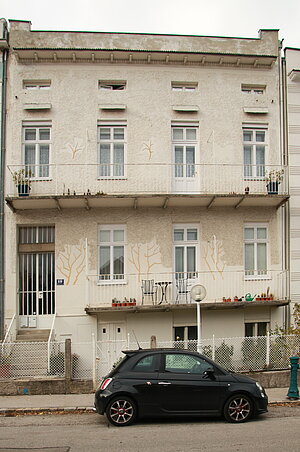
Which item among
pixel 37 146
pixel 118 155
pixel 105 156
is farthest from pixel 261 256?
pixel 37 146

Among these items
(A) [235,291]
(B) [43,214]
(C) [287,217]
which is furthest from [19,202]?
(C) [287,217]

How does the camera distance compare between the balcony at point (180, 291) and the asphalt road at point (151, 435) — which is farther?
the balcony at point (180, 291)

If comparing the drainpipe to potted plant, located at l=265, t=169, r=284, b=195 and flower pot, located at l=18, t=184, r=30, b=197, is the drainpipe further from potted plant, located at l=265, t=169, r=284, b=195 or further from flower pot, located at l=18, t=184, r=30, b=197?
potted plant, located at l=265, t=169, r=284, b=195

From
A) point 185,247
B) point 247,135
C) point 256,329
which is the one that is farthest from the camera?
point 247,135

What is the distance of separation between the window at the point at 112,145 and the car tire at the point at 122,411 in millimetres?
8882

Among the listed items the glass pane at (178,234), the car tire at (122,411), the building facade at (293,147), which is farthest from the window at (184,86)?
the car tire at (122,411)

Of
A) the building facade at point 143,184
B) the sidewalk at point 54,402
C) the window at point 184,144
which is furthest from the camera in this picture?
the window at point 184,144

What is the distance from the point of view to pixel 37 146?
1684cm

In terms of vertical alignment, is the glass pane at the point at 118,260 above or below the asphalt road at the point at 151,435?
above

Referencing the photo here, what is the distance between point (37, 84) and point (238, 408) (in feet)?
40.3

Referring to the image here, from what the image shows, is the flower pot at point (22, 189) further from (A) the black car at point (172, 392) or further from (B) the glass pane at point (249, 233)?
(A) the black car at point (172, 392)

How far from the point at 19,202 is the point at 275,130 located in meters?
8.84

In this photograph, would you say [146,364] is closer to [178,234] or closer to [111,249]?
[111,249]

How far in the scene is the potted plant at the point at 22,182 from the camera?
52.4ft
